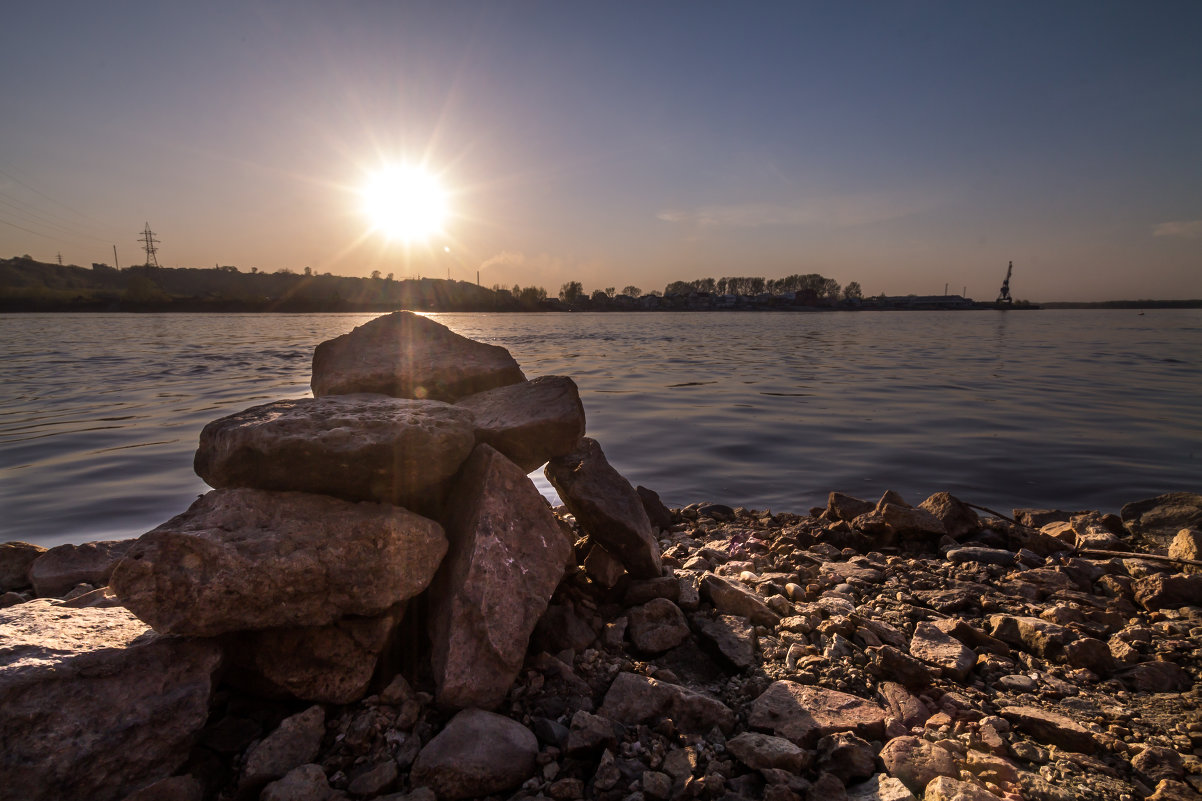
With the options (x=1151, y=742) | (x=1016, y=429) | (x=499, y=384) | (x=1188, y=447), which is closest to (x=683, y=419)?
(x=1016, y=429)

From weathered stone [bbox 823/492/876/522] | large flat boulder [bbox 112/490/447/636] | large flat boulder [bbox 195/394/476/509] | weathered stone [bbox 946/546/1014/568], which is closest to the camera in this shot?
large flat boulder [bbox 112/490/447/636]

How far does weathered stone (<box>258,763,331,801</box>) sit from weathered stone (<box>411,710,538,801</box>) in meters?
0.34

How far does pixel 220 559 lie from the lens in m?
2.42

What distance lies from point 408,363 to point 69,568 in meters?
2.76

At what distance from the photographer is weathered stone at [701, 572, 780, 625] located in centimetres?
371

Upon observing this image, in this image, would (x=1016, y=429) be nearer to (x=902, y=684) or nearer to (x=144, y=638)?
(x=902, y=684)

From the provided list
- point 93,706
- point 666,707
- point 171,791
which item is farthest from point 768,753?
point 93,706

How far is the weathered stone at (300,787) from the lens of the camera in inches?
86.7

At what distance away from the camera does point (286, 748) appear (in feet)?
7.84

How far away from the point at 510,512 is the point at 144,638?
5.56 ft

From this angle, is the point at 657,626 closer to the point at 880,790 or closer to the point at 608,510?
the point at 608,510

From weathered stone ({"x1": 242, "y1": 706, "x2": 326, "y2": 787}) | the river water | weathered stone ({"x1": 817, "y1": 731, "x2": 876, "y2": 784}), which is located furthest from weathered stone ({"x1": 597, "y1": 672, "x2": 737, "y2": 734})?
the river water

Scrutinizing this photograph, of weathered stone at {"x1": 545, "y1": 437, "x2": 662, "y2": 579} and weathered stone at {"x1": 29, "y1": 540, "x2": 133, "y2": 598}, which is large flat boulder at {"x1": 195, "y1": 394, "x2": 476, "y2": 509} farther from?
weathered stone at {"x1": 29, "y1": 540, "x2": 133, "y2": 598}

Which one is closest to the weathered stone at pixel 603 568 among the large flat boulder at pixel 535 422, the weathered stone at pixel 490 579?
the weathered stone at pixel 490 579
